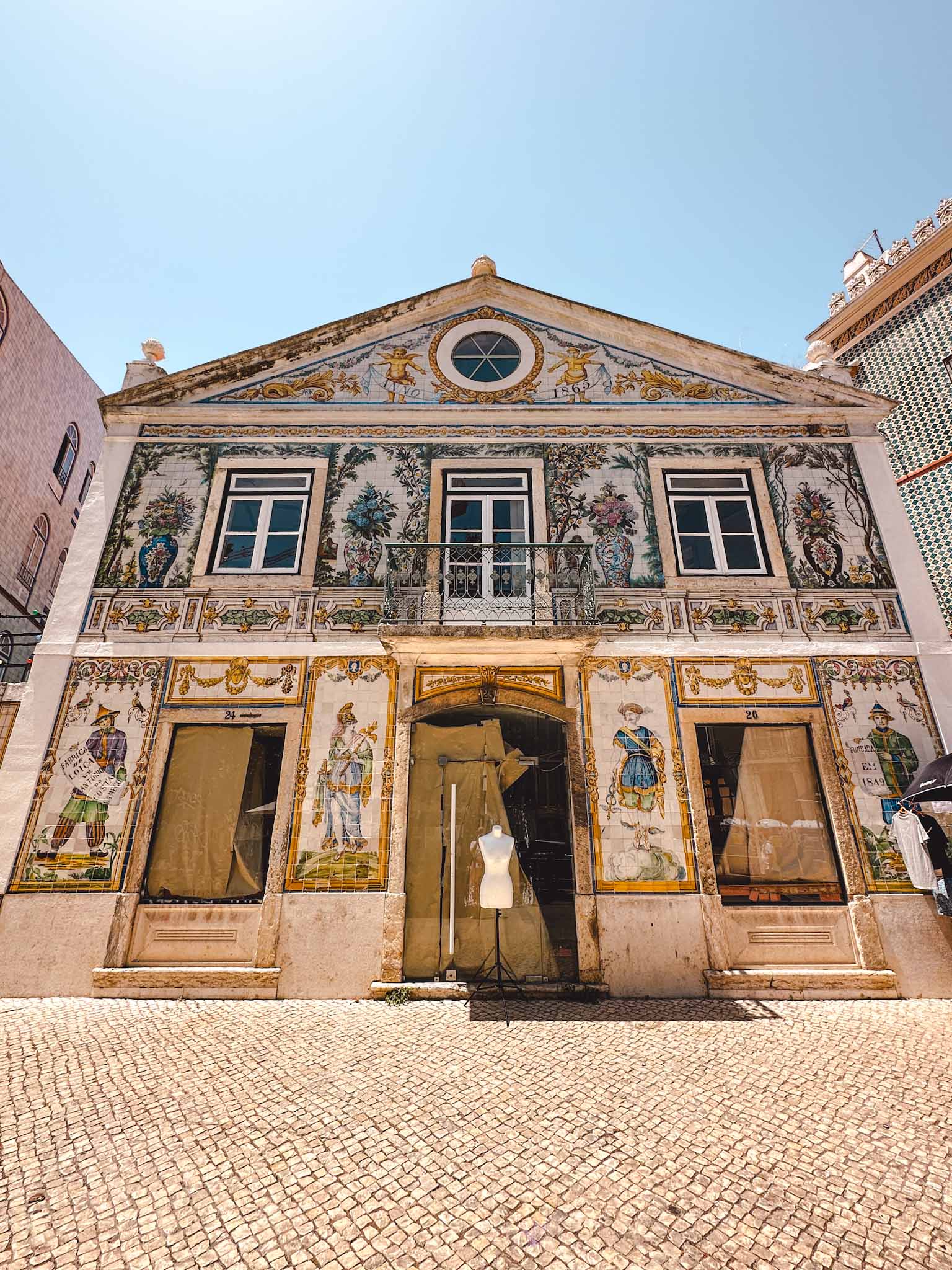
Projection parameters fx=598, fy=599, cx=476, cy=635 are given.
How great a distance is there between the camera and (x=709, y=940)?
6.22 m

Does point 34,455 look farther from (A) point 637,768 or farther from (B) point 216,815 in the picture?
(A) point 637,768

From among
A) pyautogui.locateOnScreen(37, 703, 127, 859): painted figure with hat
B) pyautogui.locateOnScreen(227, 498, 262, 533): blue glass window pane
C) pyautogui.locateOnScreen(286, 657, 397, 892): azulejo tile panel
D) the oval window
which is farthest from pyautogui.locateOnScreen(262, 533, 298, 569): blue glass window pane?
the oval window

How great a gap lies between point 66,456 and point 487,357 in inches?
451

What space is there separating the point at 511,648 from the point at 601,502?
2529 mm

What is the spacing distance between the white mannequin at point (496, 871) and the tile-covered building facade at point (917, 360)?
847 cm

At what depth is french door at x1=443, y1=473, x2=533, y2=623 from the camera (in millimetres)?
7359

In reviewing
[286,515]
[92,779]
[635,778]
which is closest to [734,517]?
[635,778]

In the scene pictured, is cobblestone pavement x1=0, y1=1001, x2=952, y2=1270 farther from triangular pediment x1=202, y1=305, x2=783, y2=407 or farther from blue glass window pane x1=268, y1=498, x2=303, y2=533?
triangular pediment x1=202, y1=305, x2=783, y2=407

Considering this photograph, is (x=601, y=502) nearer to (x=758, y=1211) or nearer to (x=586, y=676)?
(x=586, y=676)

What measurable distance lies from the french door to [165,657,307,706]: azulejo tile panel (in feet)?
6.54

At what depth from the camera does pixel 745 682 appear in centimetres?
719

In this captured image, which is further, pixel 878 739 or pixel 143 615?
pixel 143 615

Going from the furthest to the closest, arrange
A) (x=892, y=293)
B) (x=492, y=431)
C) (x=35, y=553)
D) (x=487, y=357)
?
(x=35, y=553), (x=892, y=293), (x=487, y=357), (x=492, y=431)

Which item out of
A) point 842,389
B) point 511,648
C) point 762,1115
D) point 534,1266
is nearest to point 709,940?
point 762,1115
